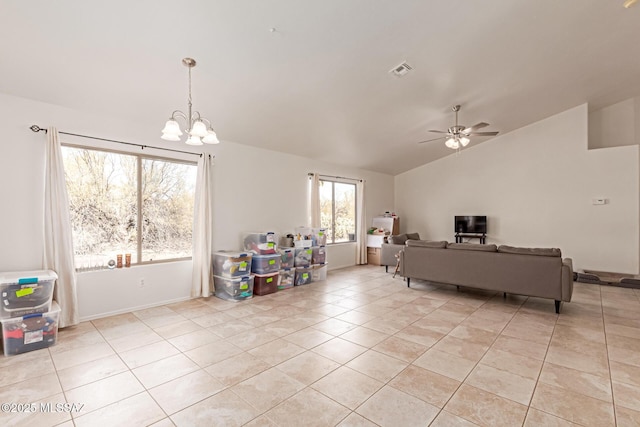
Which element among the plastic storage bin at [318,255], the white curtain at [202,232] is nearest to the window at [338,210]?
the plastic storage bin at [318,255]

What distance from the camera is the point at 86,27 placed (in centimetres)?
257

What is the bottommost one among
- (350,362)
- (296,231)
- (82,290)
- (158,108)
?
(350,362)

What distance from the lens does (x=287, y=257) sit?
224 inches

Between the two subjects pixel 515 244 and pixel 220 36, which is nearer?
pixel 220 36

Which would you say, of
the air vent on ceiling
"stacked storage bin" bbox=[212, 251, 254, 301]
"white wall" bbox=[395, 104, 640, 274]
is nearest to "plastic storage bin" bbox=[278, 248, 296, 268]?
"stacked storage bin" bbox=[212, 251, 254, 301]

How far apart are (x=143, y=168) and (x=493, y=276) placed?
5498 mm

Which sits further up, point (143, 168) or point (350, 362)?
point (143, 168)

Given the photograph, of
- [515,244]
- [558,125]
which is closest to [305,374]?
[515,244]

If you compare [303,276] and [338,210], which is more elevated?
[338,210]

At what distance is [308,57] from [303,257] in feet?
12.2

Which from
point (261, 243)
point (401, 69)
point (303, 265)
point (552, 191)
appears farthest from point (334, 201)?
point (552, 191)

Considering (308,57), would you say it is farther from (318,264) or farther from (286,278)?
(318,264)

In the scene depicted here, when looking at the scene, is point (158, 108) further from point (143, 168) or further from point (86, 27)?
point (86, 27)

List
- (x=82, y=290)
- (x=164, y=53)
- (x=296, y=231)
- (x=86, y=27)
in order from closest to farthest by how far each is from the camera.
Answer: (x=86, y=27)
(x=164, y=53)
(x=82, y=290)
(x=296, y=231)
